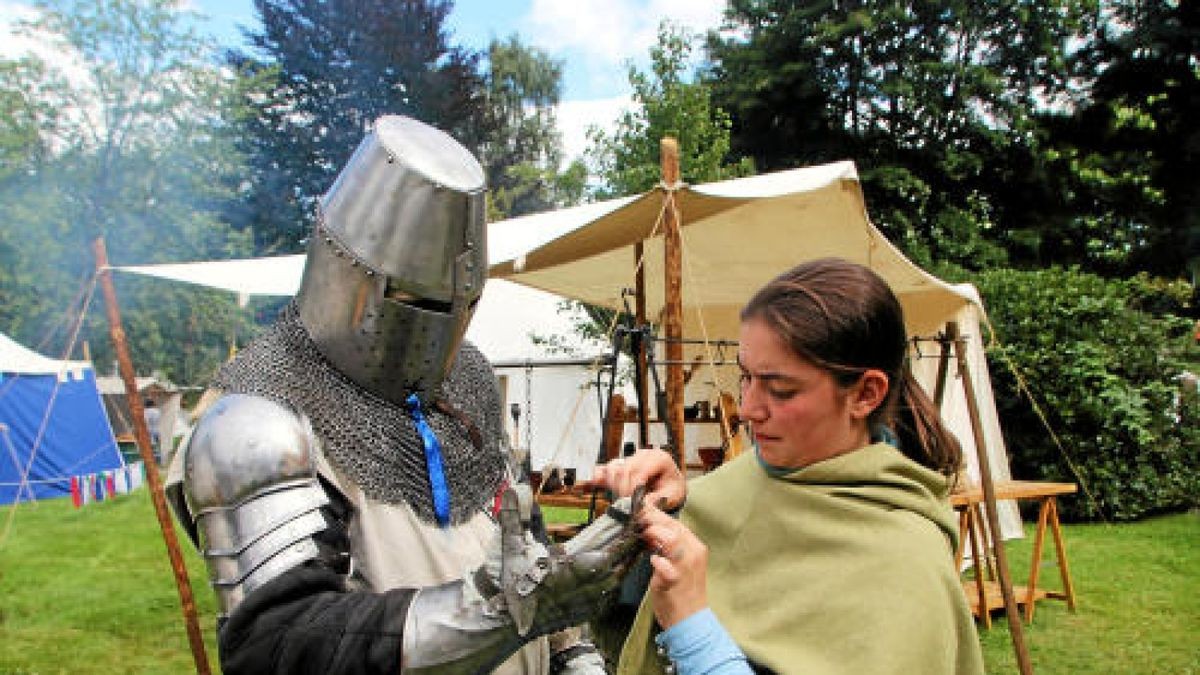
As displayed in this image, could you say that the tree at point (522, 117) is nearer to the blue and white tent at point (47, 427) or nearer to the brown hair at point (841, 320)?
the blue and white tent at point (47, 427)

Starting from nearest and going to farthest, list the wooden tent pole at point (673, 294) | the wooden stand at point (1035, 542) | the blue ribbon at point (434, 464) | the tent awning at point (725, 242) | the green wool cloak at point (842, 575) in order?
the green wool cloak at point (842, 575) < the blue ribbon at point (434, 464) < the wooden tent pole at point (673, 294) < the tent awning at point (725, 242) < the wooden stand at point (1035, 542)

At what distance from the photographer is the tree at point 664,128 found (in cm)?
1052

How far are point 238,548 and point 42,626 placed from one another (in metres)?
6.95

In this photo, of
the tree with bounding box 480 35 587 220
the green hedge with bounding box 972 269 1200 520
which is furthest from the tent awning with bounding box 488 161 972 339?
the tree with bounding box 480 35 587 220

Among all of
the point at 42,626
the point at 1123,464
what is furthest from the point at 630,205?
the point at 1123,464

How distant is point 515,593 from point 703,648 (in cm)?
31

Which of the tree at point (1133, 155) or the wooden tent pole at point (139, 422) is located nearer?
the wooden tent pole at point (139, 422)

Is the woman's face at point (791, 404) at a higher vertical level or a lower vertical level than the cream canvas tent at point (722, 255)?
lower

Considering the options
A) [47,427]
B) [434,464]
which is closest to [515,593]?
[434,464]

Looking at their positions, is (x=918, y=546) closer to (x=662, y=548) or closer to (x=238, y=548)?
(x=662, y=548)

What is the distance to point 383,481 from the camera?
1.88 metres

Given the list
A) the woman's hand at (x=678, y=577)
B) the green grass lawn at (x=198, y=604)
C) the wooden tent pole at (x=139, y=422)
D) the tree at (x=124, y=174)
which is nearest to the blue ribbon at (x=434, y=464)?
the woman's hand at (x=678, y=577)

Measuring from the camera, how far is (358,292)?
192cm

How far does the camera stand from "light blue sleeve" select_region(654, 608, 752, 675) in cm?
137
